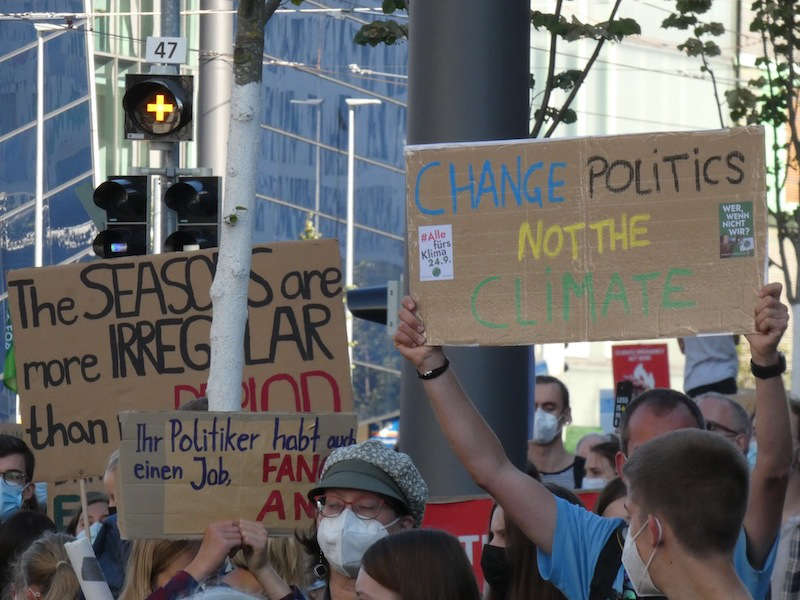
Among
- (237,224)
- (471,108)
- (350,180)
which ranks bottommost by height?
(237,224)

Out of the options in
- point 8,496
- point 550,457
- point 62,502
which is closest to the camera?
point 8,496

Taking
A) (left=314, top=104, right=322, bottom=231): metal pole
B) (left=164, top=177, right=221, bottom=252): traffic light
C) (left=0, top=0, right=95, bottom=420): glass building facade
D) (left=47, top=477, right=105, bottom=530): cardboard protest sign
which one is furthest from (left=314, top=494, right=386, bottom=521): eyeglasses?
(left=314, top=104, right=322, bottom=231): metal pole

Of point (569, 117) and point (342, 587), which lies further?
point (569, 117)

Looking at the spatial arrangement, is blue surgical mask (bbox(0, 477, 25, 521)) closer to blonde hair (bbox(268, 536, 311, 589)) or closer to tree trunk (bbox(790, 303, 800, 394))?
blonde hair (bbox(268, 536, 311, 589))

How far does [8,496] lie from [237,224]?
2420 mm

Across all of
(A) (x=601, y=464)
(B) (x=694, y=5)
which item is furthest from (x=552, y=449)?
(B) (x=694, y=5)

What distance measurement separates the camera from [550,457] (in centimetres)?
927

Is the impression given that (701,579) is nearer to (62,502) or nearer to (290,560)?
(290,560)

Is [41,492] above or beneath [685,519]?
beneath

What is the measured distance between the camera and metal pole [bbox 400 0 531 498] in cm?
725

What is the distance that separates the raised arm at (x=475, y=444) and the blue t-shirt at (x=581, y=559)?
5cm

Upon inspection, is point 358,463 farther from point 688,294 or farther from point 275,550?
point 688,294

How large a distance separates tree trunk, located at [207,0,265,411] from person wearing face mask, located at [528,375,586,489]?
3.23m

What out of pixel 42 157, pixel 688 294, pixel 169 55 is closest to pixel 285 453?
pixel 688 294
